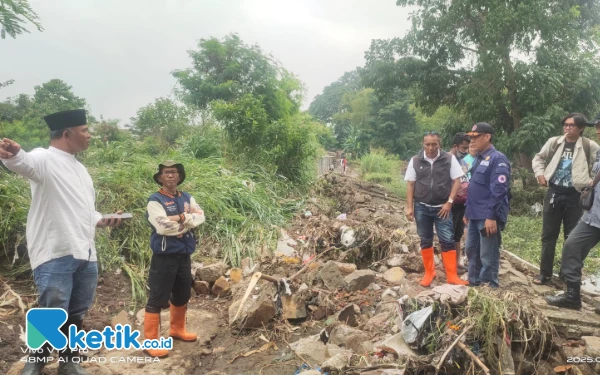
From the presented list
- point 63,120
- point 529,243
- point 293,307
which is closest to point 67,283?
point 63,120

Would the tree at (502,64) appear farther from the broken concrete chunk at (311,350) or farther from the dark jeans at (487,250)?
the broken concrete chunk at (311,350)

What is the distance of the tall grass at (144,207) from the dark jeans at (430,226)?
2.37 metres

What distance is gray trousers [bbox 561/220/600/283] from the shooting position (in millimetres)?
3166

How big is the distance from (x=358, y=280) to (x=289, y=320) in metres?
0.89

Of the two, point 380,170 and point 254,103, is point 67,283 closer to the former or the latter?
point 254,103

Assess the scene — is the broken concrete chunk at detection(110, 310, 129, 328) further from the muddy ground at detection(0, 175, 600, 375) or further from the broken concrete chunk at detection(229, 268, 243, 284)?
the broken concrete chunk at detection(229, 268, 243, 284)

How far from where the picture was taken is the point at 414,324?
2.57 meters

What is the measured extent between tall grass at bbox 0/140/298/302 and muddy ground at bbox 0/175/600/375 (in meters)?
0.40

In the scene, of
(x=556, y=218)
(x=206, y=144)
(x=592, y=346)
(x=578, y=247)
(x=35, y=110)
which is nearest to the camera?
(x=592, y=346)

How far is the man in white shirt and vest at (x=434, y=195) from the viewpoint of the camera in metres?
3.90

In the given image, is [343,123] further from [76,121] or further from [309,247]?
[76,121]

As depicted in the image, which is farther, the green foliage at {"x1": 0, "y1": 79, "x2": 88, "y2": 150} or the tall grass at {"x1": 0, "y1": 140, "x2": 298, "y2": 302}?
the green foliage at {"x1": 0, "y1": 79, "x2": 88, "y2": 150}

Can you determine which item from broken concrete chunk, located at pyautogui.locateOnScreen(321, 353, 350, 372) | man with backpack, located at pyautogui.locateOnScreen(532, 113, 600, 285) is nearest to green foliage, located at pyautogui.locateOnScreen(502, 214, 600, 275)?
man with backpack, located at pyautogui.locateOnScreen(532, 113, 600, 285)

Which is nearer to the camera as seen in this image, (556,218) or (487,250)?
(487,250)
